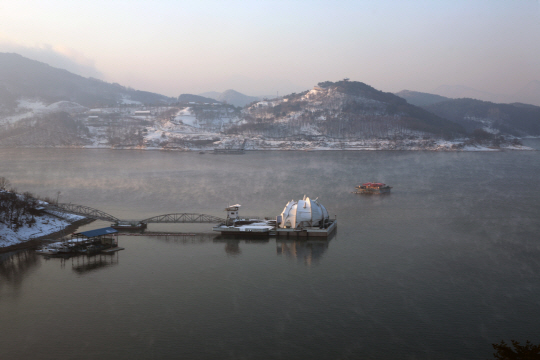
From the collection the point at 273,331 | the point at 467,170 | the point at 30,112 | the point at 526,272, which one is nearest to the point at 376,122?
the point at 467,170

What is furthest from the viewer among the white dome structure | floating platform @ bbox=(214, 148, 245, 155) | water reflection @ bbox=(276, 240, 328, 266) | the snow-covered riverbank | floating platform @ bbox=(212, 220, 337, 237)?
floating platform @ bbox=(214, 148, 245, 155)

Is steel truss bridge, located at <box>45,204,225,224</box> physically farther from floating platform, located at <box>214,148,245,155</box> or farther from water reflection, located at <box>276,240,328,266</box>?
floating platform, located at <box>214,148,245,155</box>

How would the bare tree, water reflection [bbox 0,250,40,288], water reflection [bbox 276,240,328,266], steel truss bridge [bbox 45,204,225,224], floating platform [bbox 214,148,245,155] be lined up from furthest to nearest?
floating platform [bbox 214,148,245,155] < the bare tree < steel truss bridge [bbox 45,204,225,224] < water reflection [bbox 276,240,328,266] < water reflection [bbox 0,250,40,288]

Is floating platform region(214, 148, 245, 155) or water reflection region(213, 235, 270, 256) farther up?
floating platform region(214, 148, 245, 155)

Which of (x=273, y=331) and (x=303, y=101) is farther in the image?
(x=303, y=101)

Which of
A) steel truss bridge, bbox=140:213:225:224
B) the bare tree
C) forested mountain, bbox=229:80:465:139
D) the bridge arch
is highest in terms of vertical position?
forested mountain, bbox=229:80:465:139

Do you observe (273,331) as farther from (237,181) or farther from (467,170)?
(467,170)

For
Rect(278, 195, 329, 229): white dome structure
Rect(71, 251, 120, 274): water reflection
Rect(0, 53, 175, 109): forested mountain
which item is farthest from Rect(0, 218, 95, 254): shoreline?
Rect(0, 53, 175, 109): forested mountain
